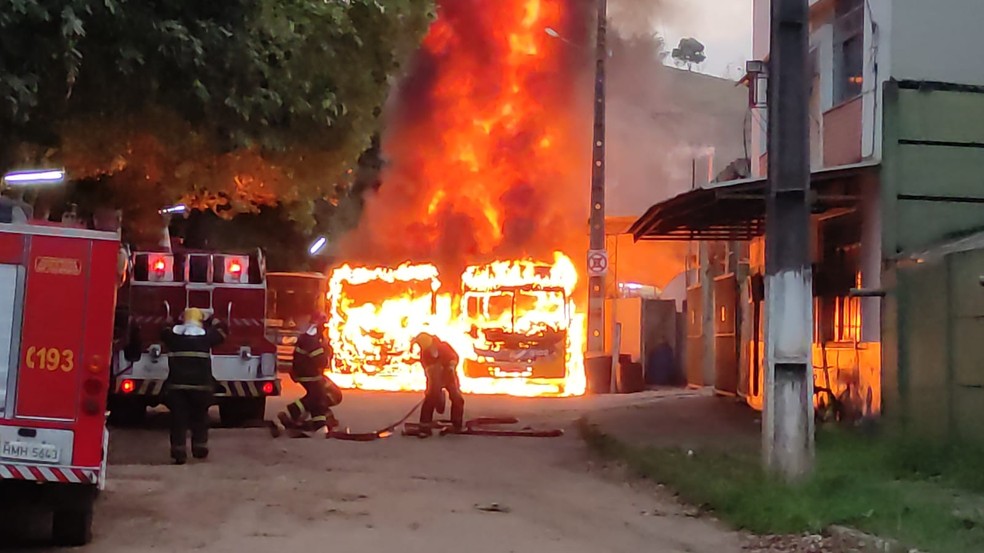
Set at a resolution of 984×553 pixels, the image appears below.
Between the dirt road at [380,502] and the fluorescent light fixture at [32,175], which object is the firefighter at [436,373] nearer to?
the dirt road at [380,502]

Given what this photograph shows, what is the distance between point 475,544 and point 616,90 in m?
26.8

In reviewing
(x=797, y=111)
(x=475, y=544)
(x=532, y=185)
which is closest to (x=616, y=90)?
(x=532, y=185)

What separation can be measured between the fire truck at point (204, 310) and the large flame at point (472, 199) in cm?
1128

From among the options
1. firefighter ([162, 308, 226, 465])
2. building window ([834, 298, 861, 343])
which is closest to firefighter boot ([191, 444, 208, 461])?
firefighter ([162, 308, 226, 465])

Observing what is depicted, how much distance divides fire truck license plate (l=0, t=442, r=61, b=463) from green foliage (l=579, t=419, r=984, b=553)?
198 inches

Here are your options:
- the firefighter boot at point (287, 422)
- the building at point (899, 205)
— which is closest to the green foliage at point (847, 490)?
the building at point (899, 205)

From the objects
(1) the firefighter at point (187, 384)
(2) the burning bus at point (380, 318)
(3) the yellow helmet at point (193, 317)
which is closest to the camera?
(1) the firefighter at point (187, 384)

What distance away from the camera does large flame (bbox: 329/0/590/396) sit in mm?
28328

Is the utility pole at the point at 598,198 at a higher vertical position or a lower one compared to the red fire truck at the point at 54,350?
higher

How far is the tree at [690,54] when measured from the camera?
47.1 metres

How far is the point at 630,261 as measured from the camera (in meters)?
44.6

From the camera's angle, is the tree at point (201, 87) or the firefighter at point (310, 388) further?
the firefighter at point (310, 388)

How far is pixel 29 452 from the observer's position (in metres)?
7.73

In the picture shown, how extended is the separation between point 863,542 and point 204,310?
10.2 m
